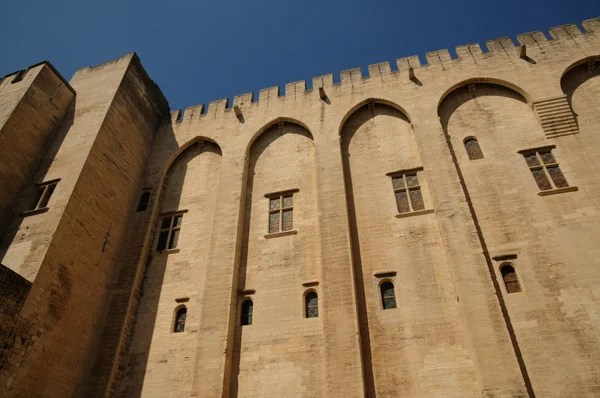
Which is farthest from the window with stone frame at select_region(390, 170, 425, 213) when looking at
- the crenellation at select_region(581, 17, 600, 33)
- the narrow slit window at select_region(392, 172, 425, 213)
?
the crenellation at select_region(581, 17, 600, 33)

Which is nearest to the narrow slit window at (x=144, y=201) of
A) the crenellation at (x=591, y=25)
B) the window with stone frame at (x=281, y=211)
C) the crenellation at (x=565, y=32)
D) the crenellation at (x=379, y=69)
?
Answer: the window with stone frame at (x=281, y=211)

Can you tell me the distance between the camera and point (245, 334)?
1062cm

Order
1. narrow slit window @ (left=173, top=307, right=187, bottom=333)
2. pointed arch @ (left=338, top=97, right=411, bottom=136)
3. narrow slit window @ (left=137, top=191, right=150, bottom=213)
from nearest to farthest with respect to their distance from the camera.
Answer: narrow slit window @ (left=173, top=307, right=187, bottom=333) < pointed arch @ (left=338, top=97, right=411, bottom=136) < narrow slit window @ (left=137, top=191, right=150, bottom=213)

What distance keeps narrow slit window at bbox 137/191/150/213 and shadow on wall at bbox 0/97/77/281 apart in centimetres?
289

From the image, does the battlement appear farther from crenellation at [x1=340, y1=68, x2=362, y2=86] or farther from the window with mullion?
the window with mullion

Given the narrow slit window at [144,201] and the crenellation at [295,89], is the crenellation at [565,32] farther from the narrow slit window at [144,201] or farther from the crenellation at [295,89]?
the narrow slit window at [144,201]

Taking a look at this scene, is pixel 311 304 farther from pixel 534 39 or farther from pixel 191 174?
pixel 534 39

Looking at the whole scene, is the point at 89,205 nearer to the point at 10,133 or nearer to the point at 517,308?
the point at 10,133

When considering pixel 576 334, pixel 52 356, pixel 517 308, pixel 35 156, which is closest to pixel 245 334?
pixel 52 356

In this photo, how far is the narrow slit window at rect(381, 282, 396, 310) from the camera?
10258 mm

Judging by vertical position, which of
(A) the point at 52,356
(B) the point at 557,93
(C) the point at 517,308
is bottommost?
(A) the point at 52,356

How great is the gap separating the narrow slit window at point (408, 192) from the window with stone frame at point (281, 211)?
3.19m

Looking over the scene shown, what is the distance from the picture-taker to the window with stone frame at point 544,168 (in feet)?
36.3

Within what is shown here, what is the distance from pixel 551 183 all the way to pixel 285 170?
7.73 m
